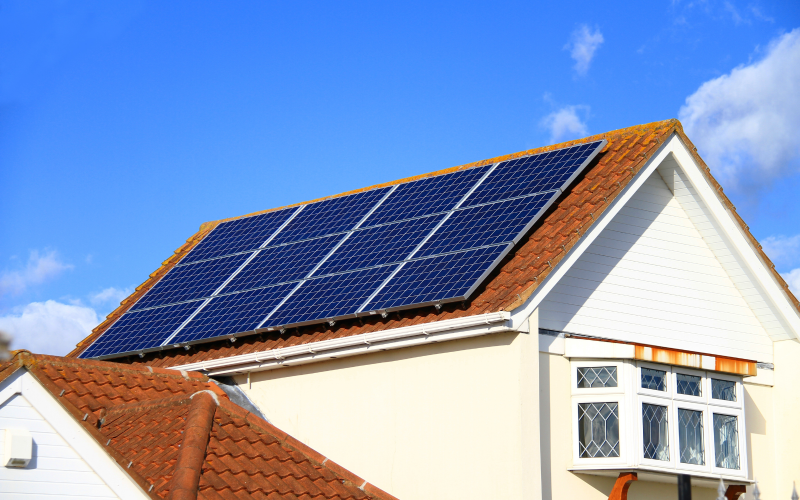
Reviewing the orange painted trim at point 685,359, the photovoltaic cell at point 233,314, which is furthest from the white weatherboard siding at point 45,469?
the orange painted trim at point 685,359

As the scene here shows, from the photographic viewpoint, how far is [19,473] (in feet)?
33.6

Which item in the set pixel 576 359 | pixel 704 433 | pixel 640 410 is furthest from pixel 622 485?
pixel 576 359

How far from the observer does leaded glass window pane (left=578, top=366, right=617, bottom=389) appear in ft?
45.7

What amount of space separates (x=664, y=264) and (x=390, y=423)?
516 cm

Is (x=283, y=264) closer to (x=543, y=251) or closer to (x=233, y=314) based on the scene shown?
(x=233, y=314)

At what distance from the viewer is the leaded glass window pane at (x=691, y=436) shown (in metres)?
14.2

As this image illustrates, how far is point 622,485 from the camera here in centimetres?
1359

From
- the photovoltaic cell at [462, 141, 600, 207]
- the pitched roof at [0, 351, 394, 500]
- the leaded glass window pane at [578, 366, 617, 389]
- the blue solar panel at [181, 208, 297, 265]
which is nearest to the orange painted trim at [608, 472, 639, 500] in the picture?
the leaded glass window pane at [578, 366, 617, 389]

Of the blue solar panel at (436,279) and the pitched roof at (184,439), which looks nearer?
the pitched roof at (184,439)

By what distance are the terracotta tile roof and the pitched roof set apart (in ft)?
5.21

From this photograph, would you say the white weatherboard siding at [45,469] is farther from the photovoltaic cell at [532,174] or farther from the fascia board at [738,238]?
the fascia board at [738,238]

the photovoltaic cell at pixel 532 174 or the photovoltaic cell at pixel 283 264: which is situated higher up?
the photovoltaic cell at pixel 532 174

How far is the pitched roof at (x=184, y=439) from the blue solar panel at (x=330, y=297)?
1637 mm

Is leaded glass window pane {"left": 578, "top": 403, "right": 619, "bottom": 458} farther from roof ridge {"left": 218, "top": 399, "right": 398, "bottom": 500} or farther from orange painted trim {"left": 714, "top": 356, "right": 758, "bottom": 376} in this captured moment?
roof ridge {"left": 218, "top": 399, "right": 398, "bottom": 500}
